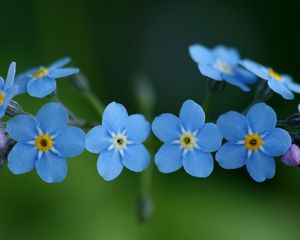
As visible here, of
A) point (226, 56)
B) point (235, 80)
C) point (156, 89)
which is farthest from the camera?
point (156, 89)

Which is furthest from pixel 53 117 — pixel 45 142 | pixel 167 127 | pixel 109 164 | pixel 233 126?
pixel 233 126

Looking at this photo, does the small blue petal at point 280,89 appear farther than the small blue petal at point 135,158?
Yes

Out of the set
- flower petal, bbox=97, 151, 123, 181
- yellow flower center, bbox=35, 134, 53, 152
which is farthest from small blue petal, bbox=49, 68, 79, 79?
flower petal, bbox=97, 151, 123, 181

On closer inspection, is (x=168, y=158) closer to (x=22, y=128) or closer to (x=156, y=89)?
(x=22, y=128)

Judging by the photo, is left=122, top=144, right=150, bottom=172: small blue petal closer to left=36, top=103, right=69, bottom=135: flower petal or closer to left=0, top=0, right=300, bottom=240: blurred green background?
left=36, top=103, right=69, bottom=135: flower petal

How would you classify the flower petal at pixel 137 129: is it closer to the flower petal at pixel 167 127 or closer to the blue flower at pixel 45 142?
the flower petal at pixel 167 127

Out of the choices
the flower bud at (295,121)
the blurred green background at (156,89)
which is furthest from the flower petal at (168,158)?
the blurred green background at (156,89)

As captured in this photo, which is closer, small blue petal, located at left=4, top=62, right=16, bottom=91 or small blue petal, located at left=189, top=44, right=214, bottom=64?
small blue petal, located at left=4, top=62, right=16, bottom=91
